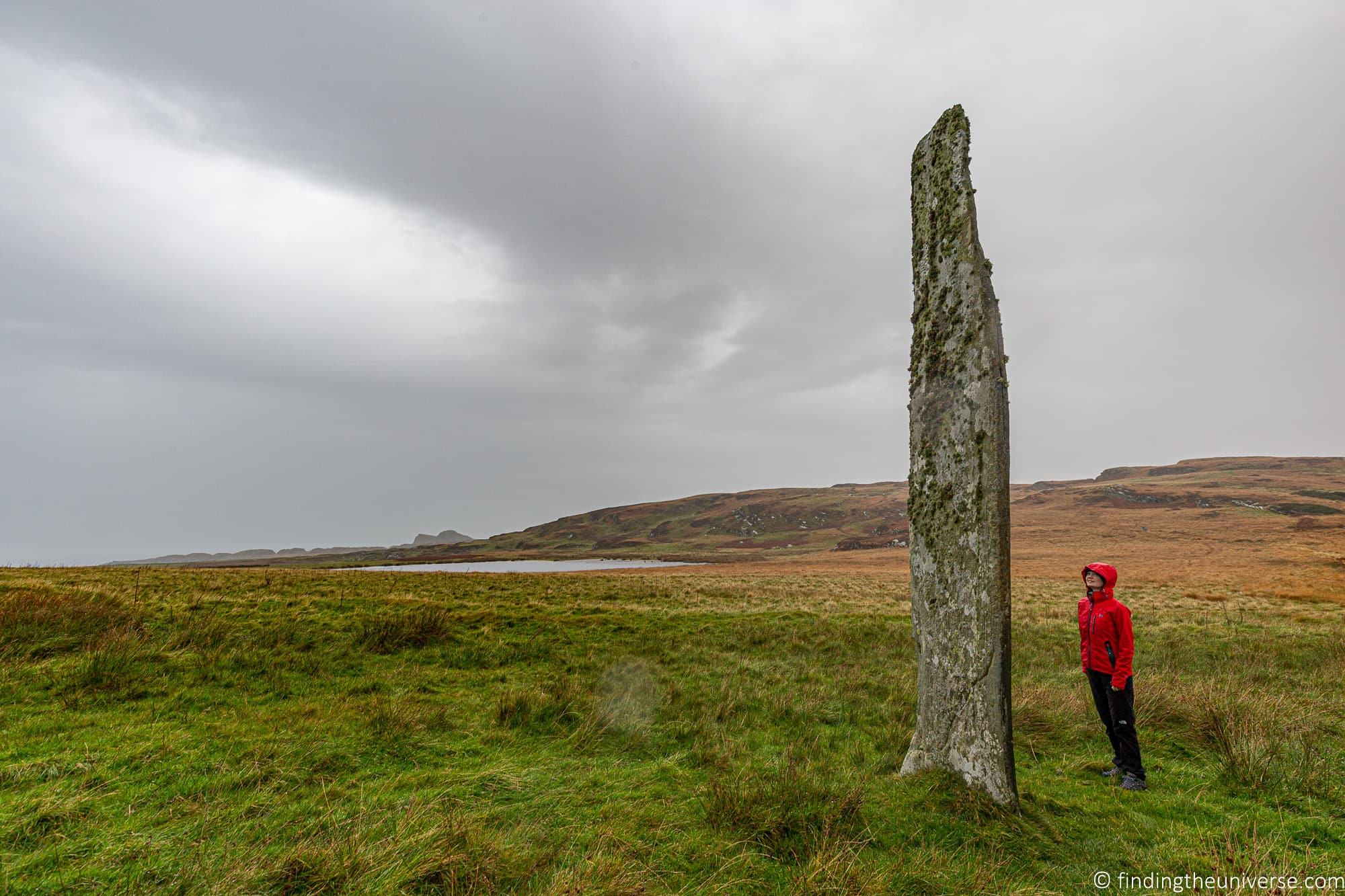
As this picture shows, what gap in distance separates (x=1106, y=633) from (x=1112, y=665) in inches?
12.9

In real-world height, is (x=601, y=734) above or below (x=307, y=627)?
below

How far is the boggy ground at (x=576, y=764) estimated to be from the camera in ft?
11.9

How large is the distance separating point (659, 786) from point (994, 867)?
2758mm

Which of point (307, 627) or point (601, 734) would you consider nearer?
point (601, 734)

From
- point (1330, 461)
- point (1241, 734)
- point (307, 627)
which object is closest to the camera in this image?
point (1241, 734)

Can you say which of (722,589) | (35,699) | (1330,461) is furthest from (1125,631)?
(1330,461)

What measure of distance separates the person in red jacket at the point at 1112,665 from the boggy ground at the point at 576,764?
324mm

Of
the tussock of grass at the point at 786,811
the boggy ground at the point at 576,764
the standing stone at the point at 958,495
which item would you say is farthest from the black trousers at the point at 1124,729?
the tussock of grass at the point at 786,811

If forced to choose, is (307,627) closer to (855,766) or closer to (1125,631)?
(855,766)

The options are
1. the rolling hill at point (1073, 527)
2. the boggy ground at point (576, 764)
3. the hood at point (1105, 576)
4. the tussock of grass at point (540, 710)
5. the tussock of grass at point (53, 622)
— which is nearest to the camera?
the boggy ground at point (576, 764)

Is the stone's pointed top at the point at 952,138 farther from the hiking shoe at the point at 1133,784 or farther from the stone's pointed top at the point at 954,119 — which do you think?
the hiking shoe at the point at 1133,784

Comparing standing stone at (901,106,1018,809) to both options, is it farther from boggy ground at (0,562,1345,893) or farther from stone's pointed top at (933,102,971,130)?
boggy ground at (0,562,1345,893)

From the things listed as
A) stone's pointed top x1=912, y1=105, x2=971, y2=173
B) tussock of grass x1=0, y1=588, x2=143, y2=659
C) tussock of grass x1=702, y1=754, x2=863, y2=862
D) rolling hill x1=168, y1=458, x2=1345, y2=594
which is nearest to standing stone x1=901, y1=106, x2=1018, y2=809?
stone's pointed top x1=912, y1=105, x2=971, y2=173

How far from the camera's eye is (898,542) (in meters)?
90.6
